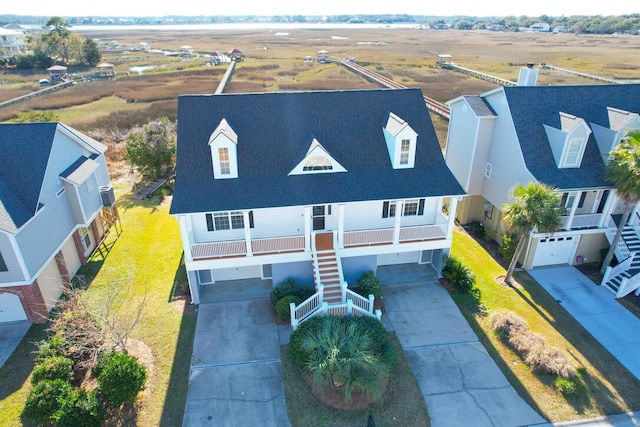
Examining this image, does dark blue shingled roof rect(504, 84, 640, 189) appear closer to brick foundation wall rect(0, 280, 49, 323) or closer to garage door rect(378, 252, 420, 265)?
garage door rect(378, 252, 420, 265)

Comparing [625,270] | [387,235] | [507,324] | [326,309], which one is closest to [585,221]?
[625,270]

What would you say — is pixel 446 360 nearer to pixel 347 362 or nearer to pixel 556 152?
pixel 347 362

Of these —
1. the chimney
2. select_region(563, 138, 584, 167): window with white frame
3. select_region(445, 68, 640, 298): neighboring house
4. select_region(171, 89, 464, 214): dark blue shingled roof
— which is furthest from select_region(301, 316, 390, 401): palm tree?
the chimney

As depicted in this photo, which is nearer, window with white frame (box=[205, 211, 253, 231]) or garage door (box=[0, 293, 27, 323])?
garage door (box=[0, 293, 27, 323])

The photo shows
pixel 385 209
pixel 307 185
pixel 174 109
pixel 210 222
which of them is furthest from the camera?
pixel 174 109

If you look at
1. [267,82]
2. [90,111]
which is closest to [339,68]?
[267,82]

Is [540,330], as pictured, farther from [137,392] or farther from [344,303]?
[137,392]

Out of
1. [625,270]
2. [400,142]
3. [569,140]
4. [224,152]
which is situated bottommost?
[625,270]
